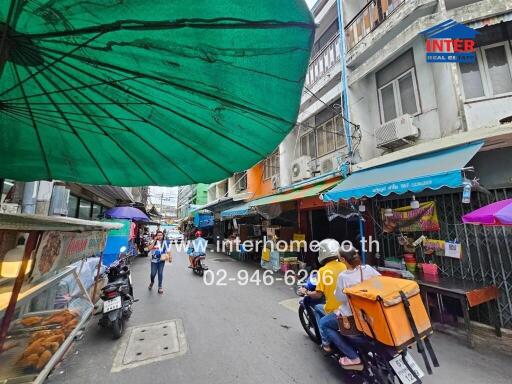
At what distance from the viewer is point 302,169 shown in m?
10.2

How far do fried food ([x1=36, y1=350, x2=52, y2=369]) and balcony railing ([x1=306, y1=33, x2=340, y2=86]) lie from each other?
10402mm

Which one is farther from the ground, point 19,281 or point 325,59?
point 325,59

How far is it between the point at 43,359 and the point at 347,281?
10.5 ft

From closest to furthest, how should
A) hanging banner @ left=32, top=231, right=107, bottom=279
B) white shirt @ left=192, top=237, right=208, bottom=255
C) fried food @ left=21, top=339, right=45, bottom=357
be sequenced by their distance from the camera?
hanging banner @ left=32, top=231, right=107, bottom=279, fried food @ left=21, top=339, right=45, bottom=357, white shirt @ left=192, top=237, right=208, bottom=255

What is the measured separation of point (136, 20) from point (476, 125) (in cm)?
652

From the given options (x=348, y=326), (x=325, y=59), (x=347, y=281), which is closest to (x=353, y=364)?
(x=348, y=326)

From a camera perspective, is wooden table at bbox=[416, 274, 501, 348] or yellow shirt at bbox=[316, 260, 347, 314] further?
wooden table at bbox=[416, 274, 501, 348]

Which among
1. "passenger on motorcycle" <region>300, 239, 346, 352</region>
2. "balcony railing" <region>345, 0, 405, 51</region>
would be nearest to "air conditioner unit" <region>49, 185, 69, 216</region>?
"passenger on motorcycle" <region>300, 239, 346, 352</region>

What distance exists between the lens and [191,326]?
475cm

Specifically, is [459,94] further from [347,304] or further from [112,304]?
[112,304]

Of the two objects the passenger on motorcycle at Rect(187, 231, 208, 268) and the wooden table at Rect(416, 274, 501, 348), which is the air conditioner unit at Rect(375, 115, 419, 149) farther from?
the passenger on motorcycle at Rect(187, 231, 208, 268)

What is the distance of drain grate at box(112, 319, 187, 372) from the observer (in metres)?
3.52

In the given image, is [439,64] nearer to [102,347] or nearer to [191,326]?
[191,326]

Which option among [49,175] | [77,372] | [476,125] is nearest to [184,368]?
[77,372]
